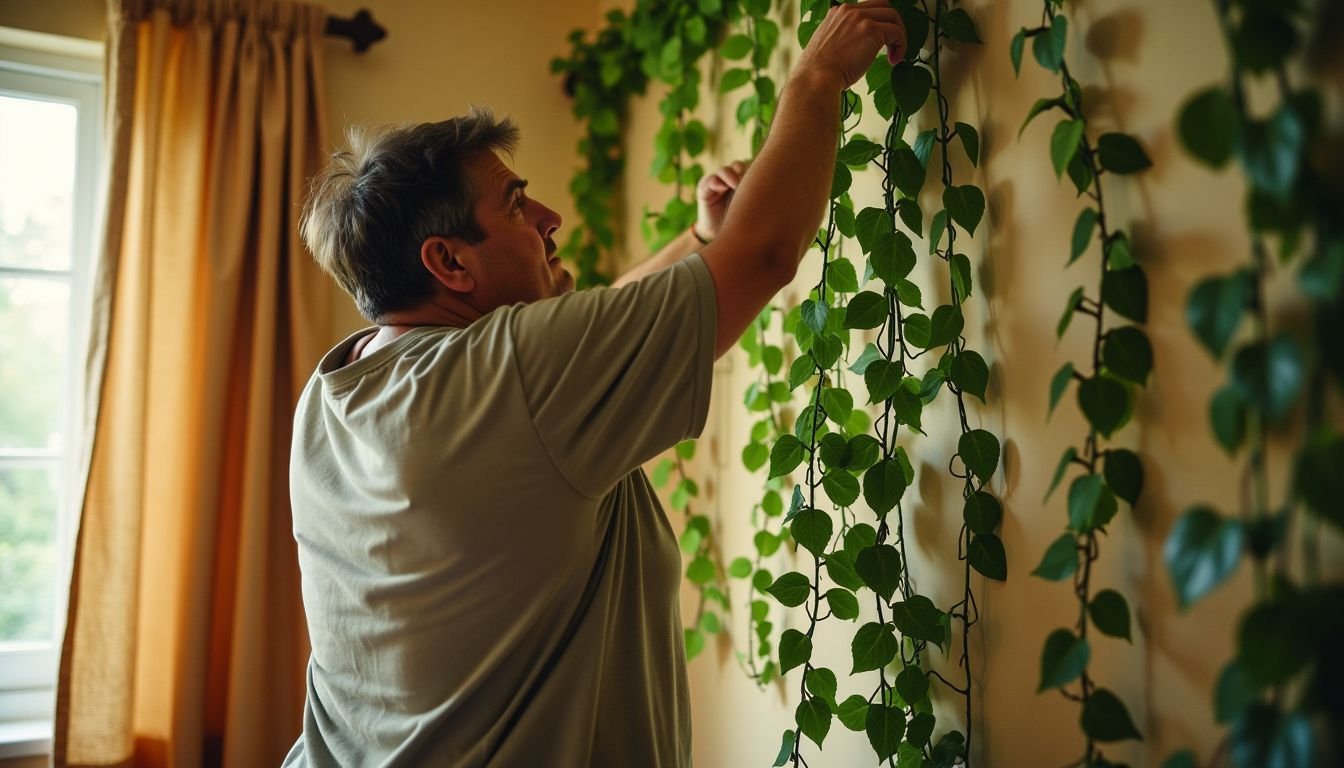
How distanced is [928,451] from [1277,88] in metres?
0.58

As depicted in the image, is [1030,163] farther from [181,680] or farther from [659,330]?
[181,680]

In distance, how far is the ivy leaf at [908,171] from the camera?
1.15 meters

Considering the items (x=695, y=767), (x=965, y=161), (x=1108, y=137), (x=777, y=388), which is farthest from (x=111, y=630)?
(x=1108, y=137)

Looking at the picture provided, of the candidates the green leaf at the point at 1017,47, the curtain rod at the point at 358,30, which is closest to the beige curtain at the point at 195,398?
the curtain rod at the point at 358,30

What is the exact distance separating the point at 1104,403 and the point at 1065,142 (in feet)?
0.87

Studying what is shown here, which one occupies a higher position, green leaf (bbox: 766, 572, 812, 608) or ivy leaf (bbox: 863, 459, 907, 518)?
ivy leaf (bbox: 863, 459, 907, 518)

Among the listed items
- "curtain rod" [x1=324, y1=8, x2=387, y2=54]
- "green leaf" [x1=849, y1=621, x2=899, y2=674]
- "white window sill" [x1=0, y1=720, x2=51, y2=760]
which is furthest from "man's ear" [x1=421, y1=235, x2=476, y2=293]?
"white window sill" [x1=0, y1=720, x2=51, y2=760]

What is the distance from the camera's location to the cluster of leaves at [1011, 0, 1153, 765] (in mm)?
874

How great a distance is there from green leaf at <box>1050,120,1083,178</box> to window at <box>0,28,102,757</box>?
197 cm

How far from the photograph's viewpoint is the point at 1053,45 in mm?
959

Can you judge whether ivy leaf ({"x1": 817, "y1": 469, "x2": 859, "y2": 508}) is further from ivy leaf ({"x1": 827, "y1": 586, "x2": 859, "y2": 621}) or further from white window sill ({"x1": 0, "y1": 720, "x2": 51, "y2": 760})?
white window sill ({"x1": 0, "y1": 720, "x2": 51, "y2": 760})

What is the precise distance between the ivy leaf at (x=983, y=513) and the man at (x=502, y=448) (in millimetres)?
362

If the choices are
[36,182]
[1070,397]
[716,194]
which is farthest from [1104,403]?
[36,182]

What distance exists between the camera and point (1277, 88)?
79cm
